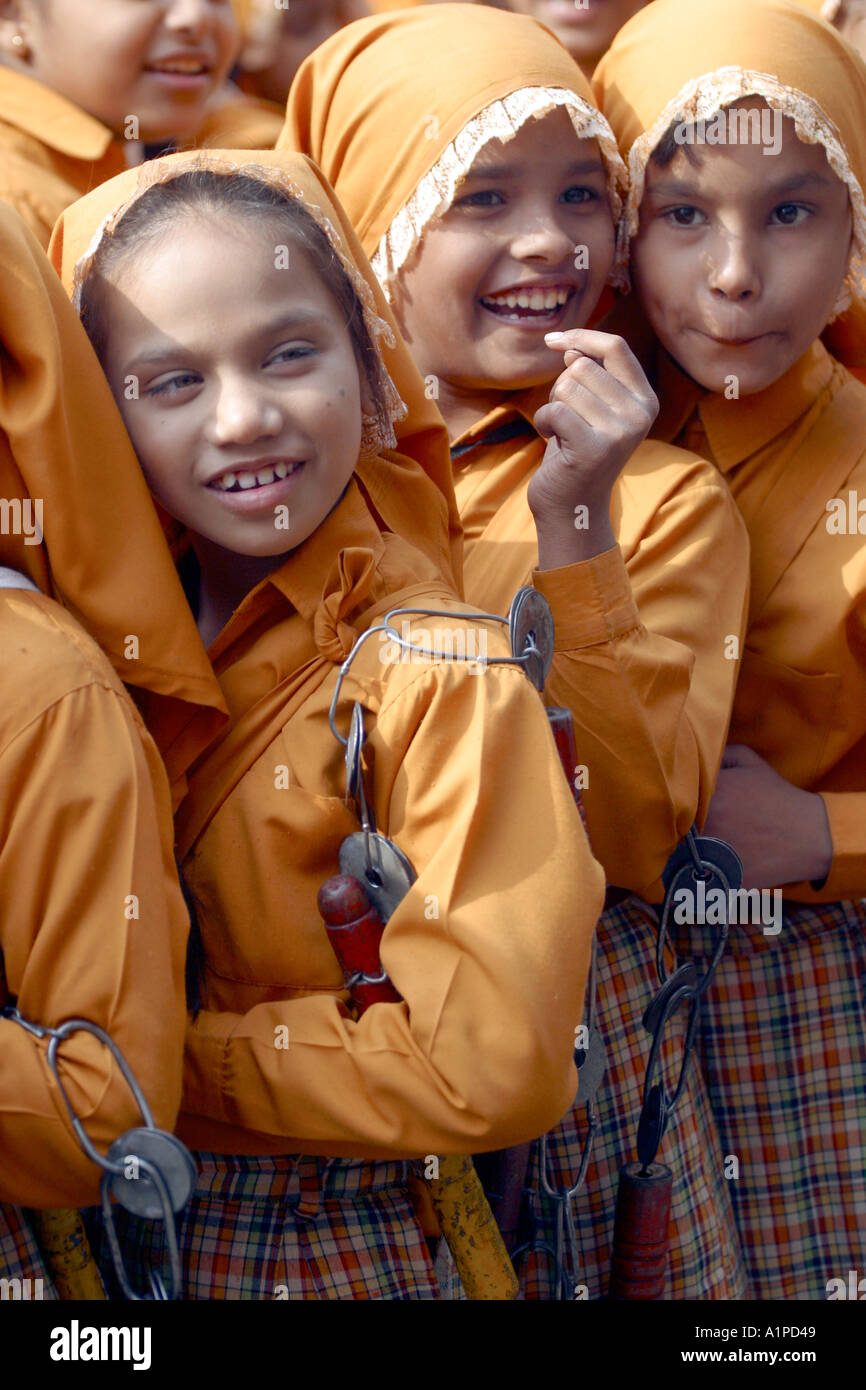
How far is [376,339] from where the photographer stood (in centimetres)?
186

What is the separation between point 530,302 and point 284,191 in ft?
1.92

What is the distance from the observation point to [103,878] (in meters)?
1.44

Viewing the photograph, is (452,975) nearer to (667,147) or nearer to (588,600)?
(588,600)

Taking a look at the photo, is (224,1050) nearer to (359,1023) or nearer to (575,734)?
(359,1023)

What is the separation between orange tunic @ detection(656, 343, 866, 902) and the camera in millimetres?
2238

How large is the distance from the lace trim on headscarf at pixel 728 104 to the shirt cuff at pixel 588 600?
2.28 feet

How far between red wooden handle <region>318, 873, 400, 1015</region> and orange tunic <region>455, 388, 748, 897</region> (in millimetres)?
458

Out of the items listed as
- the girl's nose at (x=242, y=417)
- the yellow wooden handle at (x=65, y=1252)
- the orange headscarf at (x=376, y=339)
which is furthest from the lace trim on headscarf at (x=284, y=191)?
the yellow wooden handle at (x=65, y=1252)

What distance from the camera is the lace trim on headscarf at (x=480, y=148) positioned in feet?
7.16

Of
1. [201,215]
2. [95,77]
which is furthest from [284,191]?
[95,77]

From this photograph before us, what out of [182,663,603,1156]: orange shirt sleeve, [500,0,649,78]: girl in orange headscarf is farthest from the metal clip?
[500,0,649,78]: girl in orange headscarf
